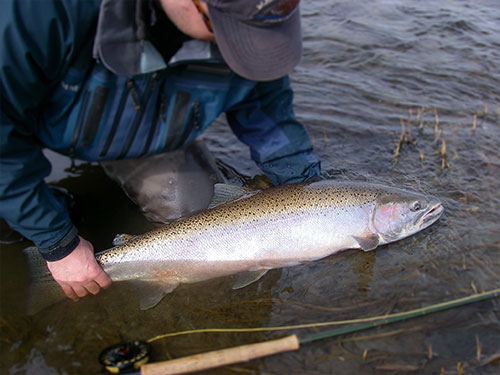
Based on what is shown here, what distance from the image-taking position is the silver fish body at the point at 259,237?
3.15m

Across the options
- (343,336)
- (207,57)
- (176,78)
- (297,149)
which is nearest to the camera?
(343,336)

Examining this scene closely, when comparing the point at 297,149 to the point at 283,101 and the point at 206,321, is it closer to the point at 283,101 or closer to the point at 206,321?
the point at 283,101

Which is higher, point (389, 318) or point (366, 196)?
point (366, 196)

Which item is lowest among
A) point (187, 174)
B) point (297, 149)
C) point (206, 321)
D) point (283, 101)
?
point (206, 321)

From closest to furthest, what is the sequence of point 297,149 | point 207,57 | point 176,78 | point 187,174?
point 207,57
point 176,78
point 297,149
point 187,174

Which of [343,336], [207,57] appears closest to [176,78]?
[207,57]

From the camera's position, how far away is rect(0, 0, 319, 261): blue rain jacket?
97.0 inches

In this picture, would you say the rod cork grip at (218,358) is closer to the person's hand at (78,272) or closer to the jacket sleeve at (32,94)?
the person's hand at (78,272)

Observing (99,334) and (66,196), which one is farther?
(66,196)

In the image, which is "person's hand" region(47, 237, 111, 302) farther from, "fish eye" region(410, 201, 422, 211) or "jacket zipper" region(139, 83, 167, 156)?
"fish eye" region(410, 201, 422, 211)

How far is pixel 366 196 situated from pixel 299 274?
74 cm

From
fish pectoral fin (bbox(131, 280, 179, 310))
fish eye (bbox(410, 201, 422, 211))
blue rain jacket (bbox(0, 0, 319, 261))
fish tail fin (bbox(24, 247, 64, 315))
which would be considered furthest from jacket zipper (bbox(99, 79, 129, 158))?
fish eye (bbox(410, 201, 422, 211))

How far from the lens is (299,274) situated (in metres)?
3.25

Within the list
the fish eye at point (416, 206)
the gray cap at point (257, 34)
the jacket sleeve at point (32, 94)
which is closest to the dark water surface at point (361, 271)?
the fish eye at point (416, 206)
